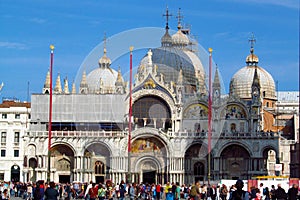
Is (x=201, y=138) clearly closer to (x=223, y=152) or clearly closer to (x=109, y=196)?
(x=223, y=152)

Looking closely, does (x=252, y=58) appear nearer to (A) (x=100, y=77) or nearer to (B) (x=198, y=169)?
(A) (x=100, y=77)

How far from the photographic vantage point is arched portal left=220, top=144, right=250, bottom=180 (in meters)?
75.9

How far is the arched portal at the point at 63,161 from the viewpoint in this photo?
77375 millimetres

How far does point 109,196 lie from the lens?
127ft

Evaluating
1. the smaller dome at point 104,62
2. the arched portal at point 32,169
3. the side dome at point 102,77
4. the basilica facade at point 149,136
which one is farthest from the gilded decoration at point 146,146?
the smaller dome at point 104,62

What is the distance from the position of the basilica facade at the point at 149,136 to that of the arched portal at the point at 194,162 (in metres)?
0.02

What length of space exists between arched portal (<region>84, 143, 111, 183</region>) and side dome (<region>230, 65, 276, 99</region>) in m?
27.3

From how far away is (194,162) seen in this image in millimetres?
76938

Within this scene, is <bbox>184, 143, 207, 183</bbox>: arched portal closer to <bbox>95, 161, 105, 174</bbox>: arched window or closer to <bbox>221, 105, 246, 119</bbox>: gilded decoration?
<bbox>221, 105, 246, 119</bbox>: gilded decoration

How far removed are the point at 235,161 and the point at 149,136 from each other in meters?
8.87

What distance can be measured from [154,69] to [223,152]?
1067cm

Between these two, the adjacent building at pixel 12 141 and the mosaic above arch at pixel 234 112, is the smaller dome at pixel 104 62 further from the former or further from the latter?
the mosaic above arch at pixel 234 112

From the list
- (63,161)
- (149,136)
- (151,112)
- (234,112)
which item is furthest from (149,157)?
(234,112)

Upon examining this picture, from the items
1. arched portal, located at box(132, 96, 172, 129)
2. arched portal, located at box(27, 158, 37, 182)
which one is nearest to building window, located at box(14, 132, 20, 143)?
arched portal, located at box(27, 158, 37, 182)
